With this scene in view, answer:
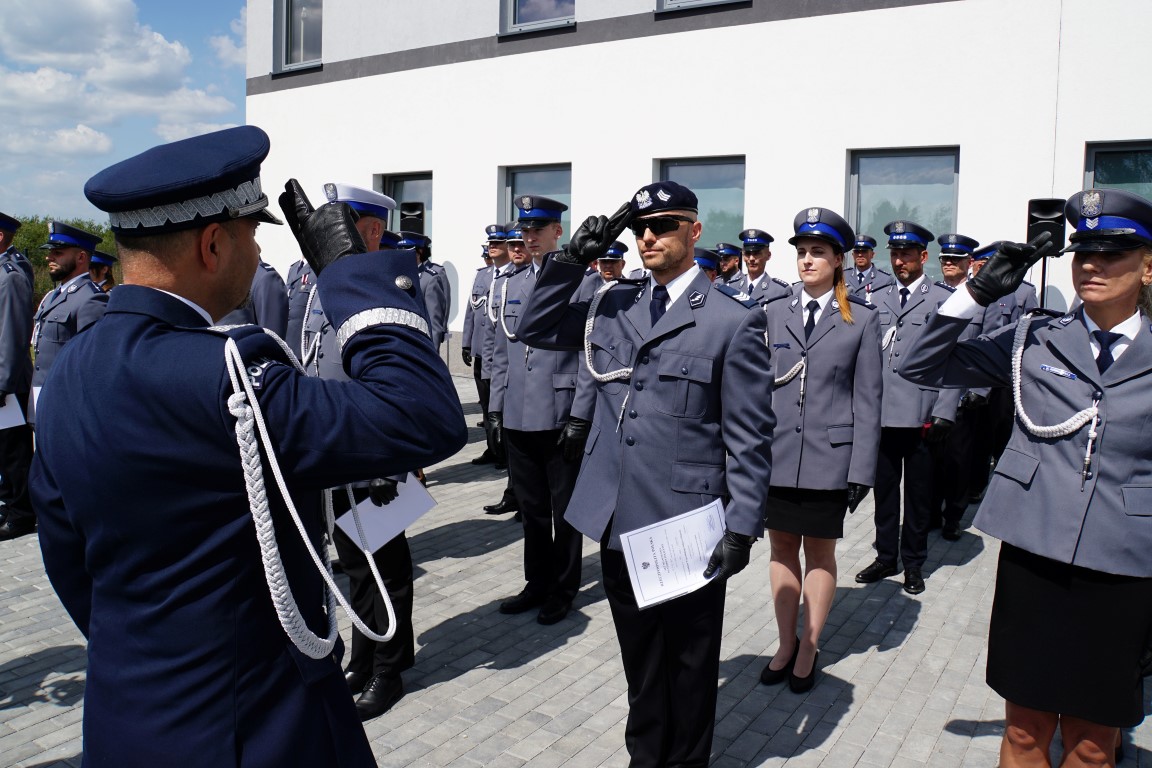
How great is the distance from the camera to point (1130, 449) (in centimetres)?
288

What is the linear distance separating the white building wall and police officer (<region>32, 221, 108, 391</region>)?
23.7ft

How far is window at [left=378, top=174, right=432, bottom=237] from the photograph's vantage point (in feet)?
49.7

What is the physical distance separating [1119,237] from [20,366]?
7111mm

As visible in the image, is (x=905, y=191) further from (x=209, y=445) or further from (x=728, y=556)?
(x=209, y=445)

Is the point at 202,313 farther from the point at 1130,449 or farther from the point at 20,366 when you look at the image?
the point at 20,366

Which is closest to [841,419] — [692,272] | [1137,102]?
[692,272]

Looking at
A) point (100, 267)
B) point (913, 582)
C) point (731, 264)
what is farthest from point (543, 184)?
point (913, 582)

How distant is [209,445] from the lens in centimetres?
142

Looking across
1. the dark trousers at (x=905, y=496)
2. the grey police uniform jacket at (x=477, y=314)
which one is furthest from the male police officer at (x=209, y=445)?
the grey police uniform jacket at (x=477, y=314)

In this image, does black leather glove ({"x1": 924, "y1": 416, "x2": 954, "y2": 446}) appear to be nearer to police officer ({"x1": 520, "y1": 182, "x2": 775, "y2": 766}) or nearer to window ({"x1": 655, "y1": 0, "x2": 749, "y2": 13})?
police officer ({"x1": 520, "y1": 182, "x2": 775, "y2": 766})

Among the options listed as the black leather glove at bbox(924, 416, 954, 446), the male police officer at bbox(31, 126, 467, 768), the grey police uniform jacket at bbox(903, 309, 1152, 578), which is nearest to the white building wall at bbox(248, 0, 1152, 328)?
the black leather glove at bbox(924, 416, 954, 446)

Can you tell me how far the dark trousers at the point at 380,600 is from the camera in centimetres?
410

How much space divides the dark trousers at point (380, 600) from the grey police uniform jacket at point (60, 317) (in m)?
3.46

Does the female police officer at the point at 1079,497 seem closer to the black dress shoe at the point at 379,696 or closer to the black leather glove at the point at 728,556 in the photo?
the black leather glove at the point at 728,556
